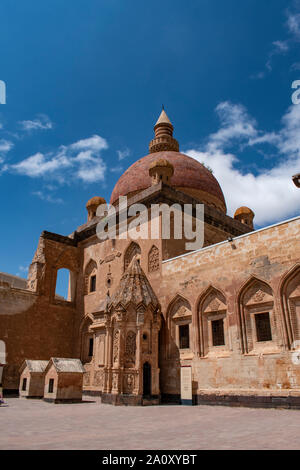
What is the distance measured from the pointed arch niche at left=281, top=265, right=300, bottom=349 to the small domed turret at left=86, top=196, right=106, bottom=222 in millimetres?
13836

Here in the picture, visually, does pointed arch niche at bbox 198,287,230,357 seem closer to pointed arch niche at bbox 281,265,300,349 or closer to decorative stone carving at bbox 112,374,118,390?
pointed arch niche at bbox 281,265,300,349

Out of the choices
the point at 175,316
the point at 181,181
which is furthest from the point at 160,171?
the point at 175,316

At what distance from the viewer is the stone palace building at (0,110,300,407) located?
38.4ft

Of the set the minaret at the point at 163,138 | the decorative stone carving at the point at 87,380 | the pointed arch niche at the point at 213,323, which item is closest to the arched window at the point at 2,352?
Answer: the decorative stone carving at the point at 87,380

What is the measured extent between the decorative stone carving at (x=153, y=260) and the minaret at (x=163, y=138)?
11.5m

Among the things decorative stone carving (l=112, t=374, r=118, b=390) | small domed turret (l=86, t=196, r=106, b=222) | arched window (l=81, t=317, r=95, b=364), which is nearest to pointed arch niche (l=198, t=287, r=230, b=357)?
decorative stone carving (l=112, t=374, r=118, b=390)

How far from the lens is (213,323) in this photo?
13758 mm

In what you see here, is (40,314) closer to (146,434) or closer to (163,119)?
(146,434)

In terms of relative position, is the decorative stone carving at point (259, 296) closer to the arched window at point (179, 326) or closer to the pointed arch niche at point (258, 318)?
the pointed arch niche at point (258, 318)

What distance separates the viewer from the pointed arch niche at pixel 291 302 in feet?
37.2

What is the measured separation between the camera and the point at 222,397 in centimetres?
1230

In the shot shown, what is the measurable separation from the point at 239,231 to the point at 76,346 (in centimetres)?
1097
